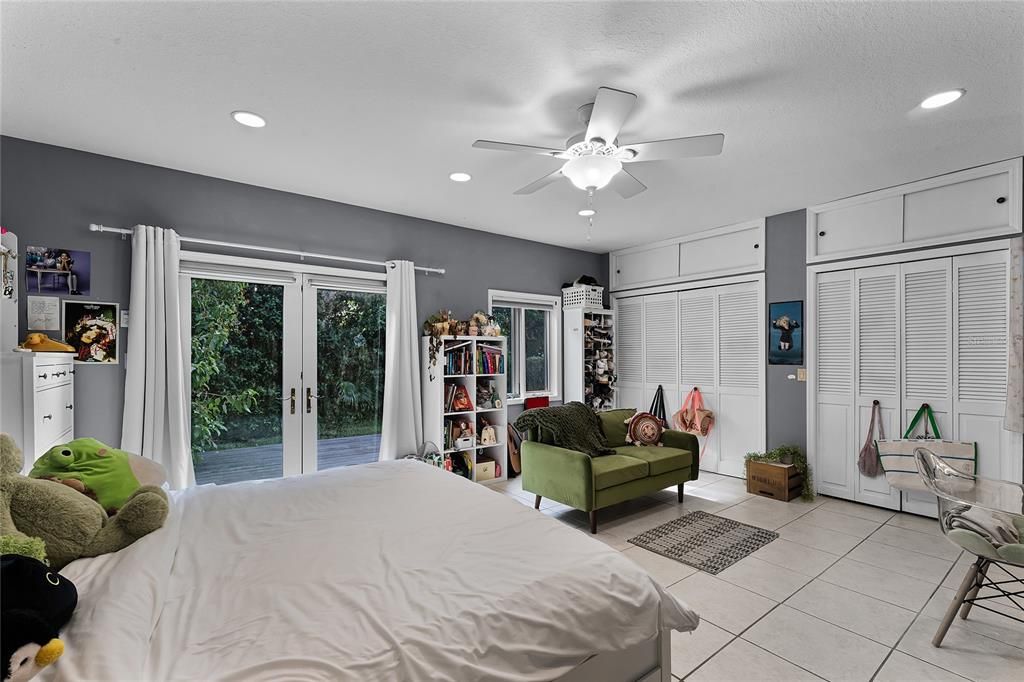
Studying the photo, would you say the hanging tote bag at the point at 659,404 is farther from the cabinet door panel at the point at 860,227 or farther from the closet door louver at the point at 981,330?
the closet door louver at the point at 981,330

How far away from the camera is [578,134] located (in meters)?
2.63

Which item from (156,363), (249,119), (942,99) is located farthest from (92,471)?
(942,99)

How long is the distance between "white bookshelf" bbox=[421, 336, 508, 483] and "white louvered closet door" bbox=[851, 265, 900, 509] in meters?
3.19

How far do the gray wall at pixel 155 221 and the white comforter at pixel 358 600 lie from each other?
6.97 ft

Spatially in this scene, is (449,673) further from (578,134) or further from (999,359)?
(999,359)

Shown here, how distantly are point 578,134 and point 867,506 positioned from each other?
156 inches

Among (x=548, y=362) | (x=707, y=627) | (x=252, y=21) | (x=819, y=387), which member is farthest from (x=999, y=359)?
(x=252, y=21)

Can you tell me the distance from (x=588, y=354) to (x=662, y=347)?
882 millimetres

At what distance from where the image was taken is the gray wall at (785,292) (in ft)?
14.7

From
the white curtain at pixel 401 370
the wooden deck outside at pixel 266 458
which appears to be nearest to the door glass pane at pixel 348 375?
the wooden deck outside at pixel 266 458

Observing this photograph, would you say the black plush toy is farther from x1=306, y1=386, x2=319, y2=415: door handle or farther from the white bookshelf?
the white bookshelf

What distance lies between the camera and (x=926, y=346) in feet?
12.5

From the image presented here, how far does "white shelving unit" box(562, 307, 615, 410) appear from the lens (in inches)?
227

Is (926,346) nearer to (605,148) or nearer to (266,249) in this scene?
(605,148)
